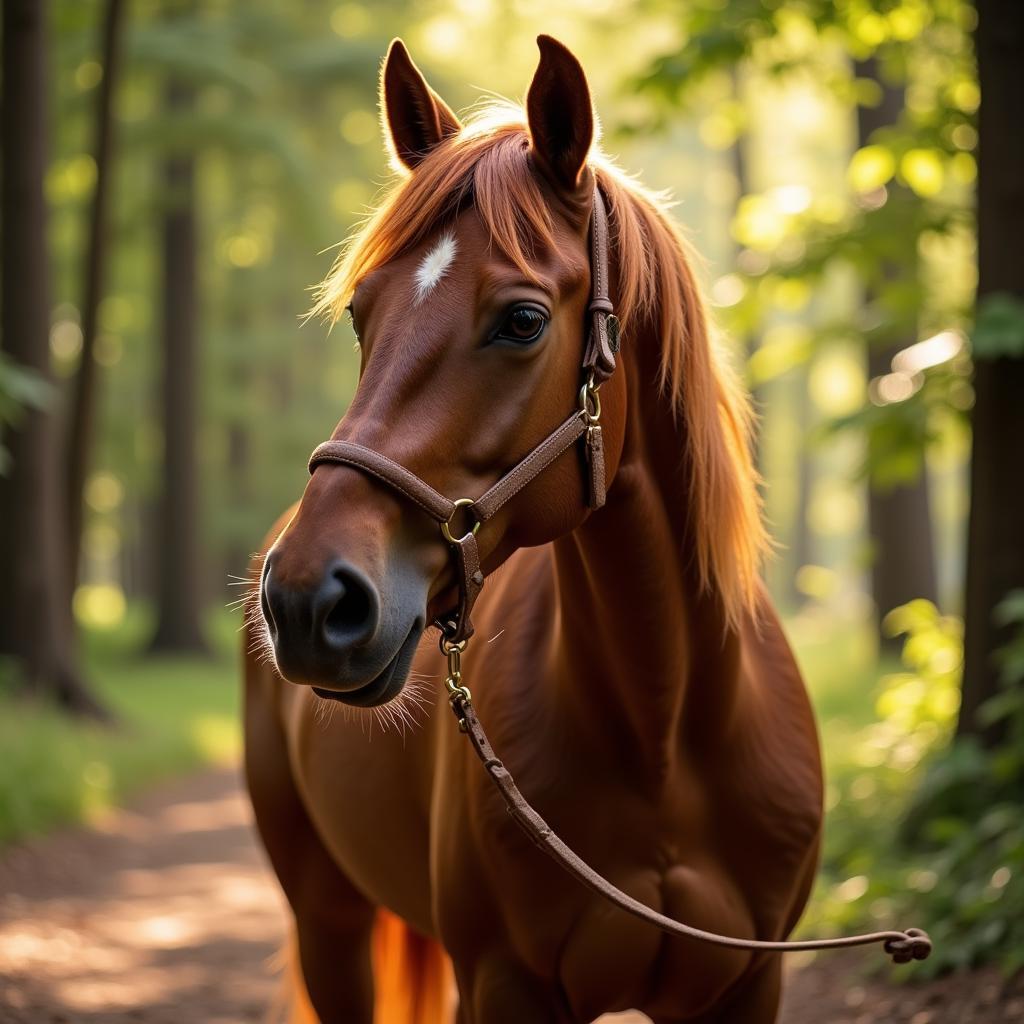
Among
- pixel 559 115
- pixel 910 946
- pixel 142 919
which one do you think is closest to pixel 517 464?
pixel 559 115

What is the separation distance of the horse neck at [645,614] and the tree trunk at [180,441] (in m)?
16.0

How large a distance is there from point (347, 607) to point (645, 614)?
31.1 inches

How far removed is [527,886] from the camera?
103 inches

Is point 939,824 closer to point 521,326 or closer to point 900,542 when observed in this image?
point 521,326

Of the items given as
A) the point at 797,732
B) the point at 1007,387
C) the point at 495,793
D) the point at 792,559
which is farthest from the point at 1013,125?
the point at 792,559

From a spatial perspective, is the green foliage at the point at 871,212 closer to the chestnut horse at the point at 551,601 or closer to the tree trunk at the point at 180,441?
the chestnut horse at the point at 551,601

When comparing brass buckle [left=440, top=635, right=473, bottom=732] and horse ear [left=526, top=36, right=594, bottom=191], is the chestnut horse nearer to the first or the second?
horse ear [left=526, top=36, right=594, bottom=191]

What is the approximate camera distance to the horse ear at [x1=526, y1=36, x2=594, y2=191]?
7.36 feet

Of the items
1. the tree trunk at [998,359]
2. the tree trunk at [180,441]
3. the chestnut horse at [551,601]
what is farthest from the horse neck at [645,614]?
the tree trunk at [180,441]

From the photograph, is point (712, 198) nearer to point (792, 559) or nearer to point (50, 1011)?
point (792, 559)

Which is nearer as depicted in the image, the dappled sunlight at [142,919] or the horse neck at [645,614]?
the horse neck at [645,614]

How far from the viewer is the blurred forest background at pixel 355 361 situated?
5.66 metres

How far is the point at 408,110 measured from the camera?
265 cm

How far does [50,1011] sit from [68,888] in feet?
7.77
